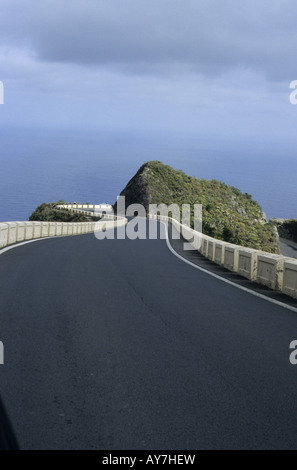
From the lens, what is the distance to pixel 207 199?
405ft

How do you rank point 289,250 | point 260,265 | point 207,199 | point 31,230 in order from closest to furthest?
point 260,265 → point 31,230 → point 289,250 → point 207,199

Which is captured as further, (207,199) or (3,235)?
(207,199)

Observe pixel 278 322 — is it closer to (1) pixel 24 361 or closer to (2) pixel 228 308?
(2) pixel 228 308

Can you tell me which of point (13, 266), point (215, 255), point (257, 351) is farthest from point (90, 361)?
point (215, 255)

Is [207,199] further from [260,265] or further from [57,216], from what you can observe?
[260,265]

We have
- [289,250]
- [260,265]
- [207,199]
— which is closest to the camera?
[260,265]

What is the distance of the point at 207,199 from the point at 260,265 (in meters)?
110

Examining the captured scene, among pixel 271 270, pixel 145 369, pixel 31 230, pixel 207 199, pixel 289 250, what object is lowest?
pixel 145 369

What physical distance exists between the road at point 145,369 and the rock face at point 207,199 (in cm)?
7601

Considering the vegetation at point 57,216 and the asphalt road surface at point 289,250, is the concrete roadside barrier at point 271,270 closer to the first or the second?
the vegetation at point 57,216

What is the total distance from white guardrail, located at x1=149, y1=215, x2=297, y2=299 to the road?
1.33 m

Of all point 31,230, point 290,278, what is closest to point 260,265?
point 290,278
